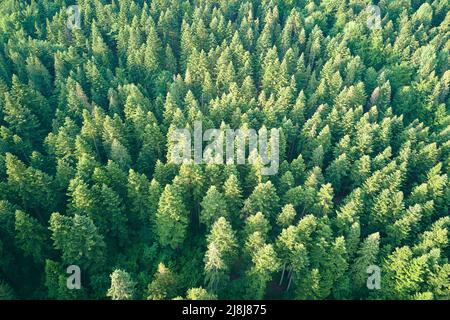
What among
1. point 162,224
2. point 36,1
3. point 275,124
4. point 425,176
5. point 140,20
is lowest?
point 162,224

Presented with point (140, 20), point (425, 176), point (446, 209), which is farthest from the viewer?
point (140, 20)

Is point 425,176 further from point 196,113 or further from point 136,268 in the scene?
point 136,268

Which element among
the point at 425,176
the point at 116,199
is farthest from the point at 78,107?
the point at 425,176
